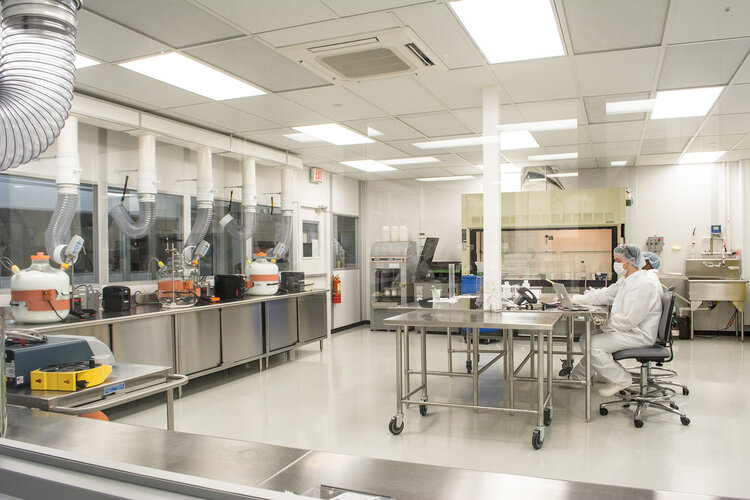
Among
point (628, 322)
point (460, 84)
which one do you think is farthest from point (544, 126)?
point (628, 322)

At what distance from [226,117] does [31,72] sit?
10.3ft

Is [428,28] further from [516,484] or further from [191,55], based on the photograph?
[516,484]

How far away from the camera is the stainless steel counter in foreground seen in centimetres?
85

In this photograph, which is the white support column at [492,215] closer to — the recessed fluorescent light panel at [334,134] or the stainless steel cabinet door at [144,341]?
the recessed fluorescent light panel at [334,134]

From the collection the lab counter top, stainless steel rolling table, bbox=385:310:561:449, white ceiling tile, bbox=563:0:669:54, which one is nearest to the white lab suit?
stainless steel rolling table, bbox=385:310:561:449

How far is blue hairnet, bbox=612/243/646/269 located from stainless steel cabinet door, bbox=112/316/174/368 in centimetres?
349

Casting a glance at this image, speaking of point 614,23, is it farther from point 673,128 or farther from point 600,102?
point 600,102

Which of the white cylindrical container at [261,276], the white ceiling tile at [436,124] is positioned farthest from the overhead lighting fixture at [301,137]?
the white cylindrical container at [261,276]

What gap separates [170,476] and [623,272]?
3.71 metres

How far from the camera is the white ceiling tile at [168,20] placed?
251 centimetres

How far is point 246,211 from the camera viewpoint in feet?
16.2

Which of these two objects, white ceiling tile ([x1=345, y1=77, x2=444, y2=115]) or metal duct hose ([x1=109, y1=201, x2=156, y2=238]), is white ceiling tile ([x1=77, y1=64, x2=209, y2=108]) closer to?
metal duct hose ([x1=109, y1=201, x2=156, y2=238])

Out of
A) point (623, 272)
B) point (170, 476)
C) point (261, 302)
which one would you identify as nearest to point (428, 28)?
point (623, 272)

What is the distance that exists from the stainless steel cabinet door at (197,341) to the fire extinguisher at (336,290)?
1.80 metres
